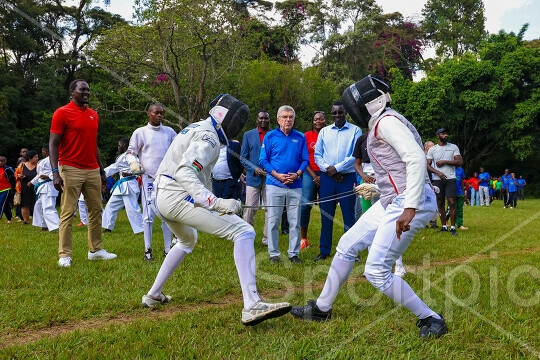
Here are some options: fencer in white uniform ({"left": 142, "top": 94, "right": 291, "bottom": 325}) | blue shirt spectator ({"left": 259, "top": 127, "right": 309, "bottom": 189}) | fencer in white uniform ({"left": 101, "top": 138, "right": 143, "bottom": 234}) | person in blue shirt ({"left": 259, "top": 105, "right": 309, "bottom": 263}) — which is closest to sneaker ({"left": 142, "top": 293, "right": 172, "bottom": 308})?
fencer in white uniform ({"left": 142, "top": 94, "right": 291, "bottom": 325})

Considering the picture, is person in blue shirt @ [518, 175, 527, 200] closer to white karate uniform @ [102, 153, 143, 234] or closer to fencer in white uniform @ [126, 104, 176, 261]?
white karate uniform @ [102, 153, 143, 234]

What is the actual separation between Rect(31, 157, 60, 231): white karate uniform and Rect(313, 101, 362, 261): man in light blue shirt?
287 inches

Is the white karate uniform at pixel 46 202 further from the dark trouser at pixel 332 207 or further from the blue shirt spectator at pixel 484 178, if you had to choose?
the blue shirt spectator at pixel 484 178

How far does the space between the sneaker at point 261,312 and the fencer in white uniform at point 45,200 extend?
8.85 metres

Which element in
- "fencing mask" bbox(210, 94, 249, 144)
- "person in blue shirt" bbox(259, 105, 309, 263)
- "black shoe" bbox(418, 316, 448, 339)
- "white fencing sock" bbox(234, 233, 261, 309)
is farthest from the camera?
"person in blue shirt" bbox(259, 105, 309, 263)

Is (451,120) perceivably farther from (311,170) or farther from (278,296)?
(278,296)

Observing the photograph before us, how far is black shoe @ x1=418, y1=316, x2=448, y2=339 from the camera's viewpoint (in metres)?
3.47

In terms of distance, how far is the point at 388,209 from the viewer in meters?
3.60

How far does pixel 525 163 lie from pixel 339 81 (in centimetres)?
1861

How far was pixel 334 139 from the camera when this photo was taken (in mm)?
A: 7012

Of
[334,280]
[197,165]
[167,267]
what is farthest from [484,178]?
[197,165]

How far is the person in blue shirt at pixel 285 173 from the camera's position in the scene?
673cm

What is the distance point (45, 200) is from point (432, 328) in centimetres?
1022

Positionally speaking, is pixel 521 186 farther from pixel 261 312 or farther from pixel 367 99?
pixel 261 312
